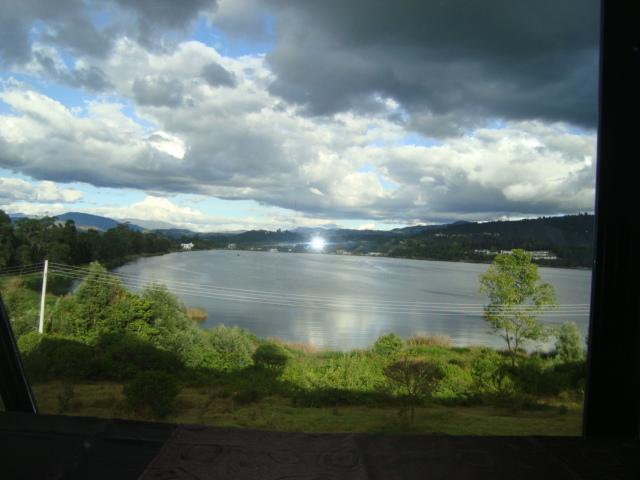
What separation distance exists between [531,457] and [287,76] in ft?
7.98

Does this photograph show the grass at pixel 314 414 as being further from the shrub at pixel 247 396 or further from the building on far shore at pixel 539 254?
the building on far shore at pixel 539 254

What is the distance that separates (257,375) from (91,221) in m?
1.61

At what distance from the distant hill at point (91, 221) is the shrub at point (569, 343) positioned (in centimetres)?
286

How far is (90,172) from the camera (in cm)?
302

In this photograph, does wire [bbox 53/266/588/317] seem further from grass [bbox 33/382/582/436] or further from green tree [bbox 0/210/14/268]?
grass [bbox 33/382/582/436]

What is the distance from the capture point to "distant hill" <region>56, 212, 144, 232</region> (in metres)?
2.94

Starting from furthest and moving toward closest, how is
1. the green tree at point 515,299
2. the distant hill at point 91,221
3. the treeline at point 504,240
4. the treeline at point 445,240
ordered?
the distant hill at point 91,221 < the green tree at point 515,299 < the treeline at point 445,240 < the treeline at point 504,240

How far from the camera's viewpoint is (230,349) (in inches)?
107

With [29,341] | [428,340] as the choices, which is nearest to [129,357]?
[29,341]

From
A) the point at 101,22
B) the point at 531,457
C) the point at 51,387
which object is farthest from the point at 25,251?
the point at 531,457

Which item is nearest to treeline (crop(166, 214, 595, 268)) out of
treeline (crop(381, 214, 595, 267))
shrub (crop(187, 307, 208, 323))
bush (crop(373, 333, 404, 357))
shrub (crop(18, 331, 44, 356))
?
treeline (crop(381, 214, 595, 267))

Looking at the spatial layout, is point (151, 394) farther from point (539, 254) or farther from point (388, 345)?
point (539, 254)

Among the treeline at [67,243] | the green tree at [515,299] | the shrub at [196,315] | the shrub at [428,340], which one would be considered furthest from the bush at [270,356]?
the green tree at [515,299]

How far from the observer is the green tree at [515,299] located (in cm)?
258
